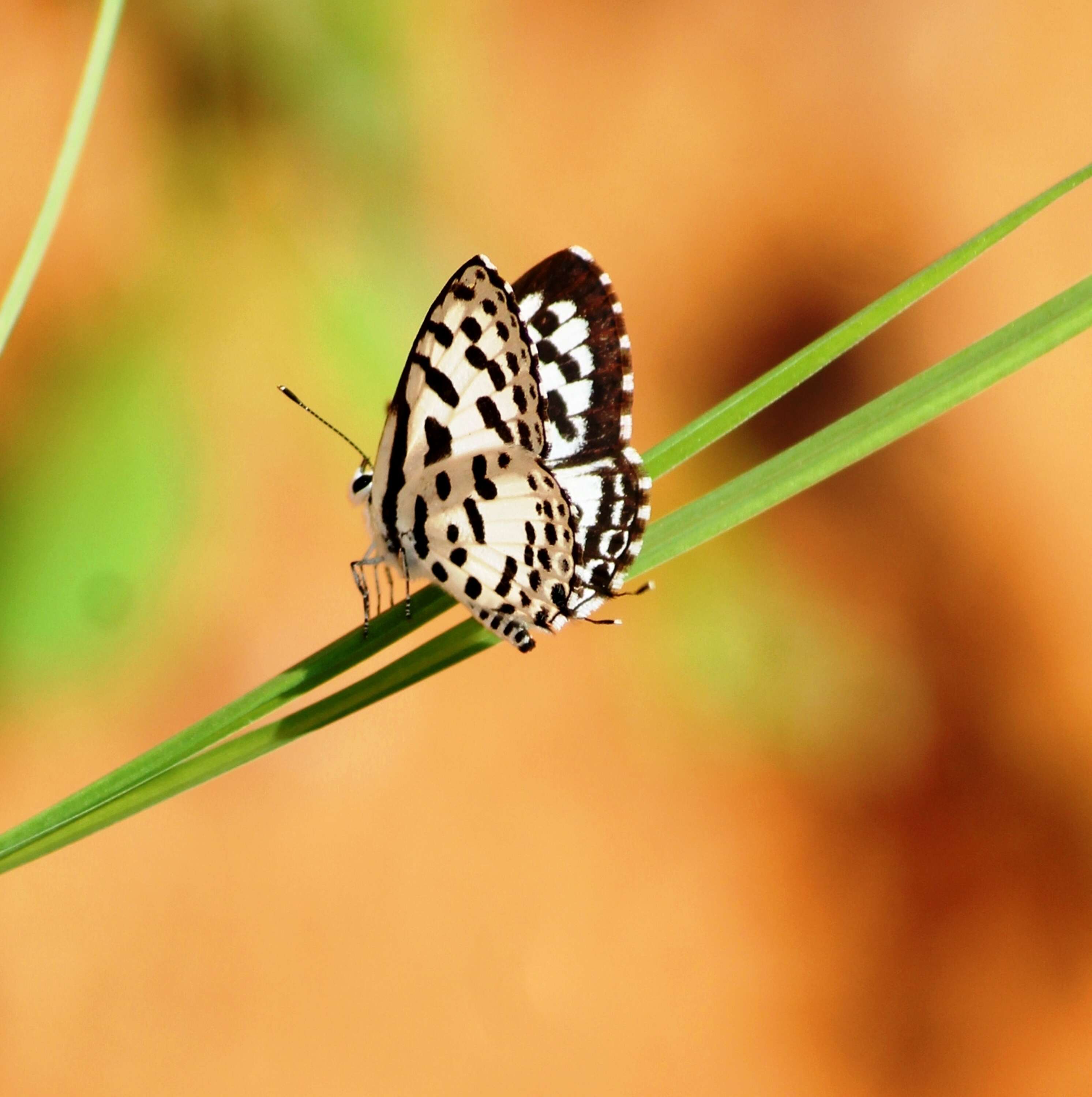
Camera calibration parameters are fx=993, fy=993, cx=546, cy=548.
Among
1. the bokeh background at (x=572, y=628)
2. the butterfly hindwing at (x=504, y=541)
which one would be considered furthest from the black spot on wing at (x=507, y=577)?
the bokeh background at (x=572, y=628)

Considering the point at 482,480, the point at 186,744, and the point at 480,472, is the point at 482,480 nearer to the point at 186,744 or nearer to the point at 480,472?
the point at 480,472

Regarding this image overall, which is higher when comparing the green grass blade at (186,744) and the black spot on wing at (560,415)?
the black spot on wing at (560,415)

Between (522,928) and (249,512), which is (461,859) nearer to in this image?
(522,928)

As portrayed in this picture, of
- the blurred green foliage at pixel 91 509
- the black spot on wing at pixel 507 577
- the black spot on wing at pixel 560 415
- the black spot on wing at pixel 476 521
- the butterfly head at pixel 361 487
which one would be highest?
the blurred green foliage at pixel 91 509

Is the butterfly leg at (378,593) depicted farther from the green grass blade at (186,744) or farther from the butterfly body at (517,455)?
the green grass blade at (186,744)

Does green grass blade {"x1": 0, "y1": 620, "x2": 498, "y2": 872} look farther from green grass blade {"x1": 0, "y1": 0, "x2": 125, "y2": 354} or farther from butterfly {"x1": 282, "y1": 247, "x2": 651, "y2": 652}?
green grass blade {"x1": 0, "y1": 0, "x2": 125, "y2": 354}

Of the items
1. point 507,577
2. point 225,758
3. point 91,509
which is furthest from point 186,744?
point 91,509

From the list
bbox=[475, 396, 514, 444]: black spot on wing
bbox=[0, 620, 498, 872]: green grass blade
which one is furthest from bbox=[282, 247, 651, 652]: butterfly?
bbox=[0, 620, 498, 872]: green grass blade
